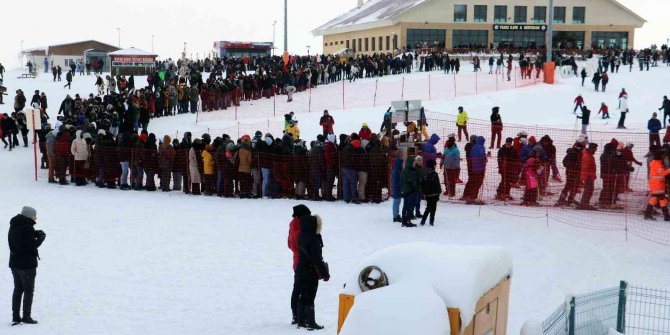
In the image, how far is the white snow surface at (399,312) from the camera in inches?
187

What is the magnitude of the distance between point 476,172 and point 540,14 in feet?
157

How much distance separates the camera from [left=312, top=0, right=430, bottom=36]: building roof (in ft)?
204

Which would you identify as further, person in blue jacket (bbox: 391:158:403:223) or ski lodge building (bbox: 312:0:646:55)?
ski lodge building (bbox: 312:0:646:55)

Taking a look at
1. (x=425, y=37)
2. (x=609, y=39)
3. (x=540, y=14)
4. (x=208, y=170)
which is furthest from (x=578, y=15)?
(x=208, y=170)

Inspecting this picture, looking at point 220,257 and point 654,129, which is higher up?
point 654,129

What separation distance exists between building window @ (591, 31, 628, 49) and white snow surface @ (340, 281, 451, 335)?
61692 millimetres

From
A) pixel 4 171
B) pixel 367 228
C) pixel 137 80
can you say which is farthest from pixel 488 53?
pixel 367 228

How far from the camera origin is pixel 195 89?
108ft

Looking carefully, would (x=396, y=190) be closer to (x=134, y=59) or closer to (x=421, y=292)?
(x=421, y=292)

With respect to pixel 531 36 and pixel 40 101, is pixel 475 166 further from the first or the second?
pixel 531 36

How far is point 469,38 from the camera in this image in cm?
6259

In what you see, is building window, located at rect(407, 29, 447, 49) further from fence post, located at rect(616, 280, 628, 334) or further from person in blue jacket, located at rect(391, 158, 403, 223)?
fence post, located at rect(616, 280, 628, 334)

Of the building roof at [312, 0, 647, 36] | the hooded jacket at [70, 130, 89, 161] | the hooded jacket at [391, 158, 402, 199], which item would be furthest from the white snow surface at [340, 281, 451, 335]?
the building roof at [312, 0, 647, 36]

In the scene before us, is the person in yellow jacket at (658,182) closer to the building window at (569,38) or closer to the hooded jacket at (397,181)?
the hooded jacket at (397,181)
